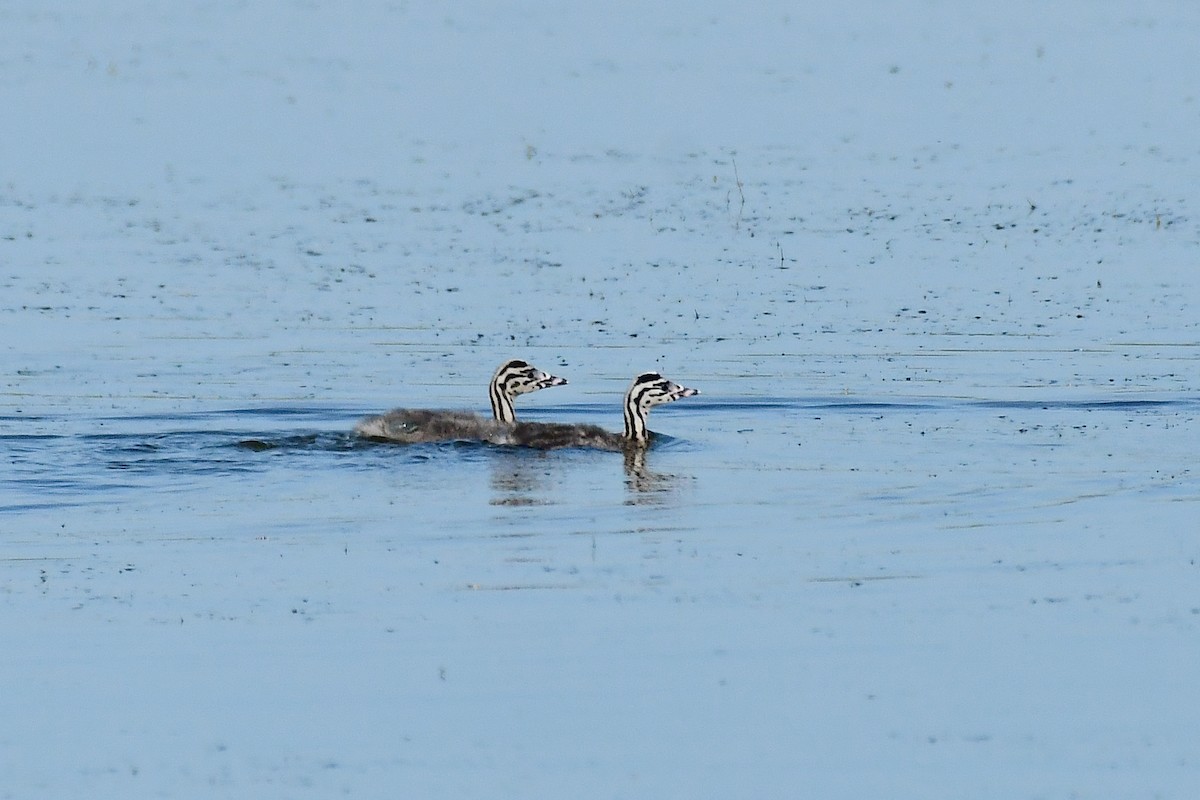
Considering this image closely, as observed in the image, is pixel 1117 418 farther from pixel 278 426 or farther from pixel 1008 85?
pixel 1008 85

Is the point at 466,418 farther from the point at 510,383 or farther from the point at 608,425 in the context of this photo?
the point at 608,425

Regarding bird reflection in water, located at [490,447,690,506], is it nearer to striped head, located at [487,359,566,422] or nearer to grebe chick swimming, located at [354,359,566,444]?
grebe chick swimming, located at [354,359,566,444]

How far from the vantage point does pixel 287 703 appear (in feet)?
34.1

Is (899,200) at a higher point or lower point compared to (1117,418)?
higher

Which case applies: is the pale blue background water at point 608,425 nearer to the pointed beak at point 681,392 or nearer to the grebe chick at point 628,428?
the pointed beak at point 681,392

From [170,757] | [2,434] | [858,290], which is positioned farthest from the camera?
[858,290]

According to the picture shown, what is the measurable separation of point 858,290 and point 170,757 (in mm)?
13605

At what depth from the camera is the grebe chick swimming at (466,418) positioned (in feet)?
56.5

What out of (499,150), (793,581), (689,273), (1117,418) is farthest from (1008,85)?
(793,581)

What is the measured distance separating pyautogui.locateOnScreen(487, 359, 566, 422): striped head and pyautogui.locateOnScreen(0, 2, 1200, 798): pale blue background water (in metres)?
0.81

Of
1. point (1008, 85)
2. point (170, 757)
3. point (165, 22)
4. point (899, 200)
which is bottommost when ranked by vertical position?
point (170, 757)

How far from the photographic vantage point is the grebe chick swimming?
56.5 feet

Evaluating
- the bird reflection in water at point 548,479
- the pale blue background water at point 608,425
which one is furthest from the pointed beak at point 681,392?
the bird reflection in water at point 548,479

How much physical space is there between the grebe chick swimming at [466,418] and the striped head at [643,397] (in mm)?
644
